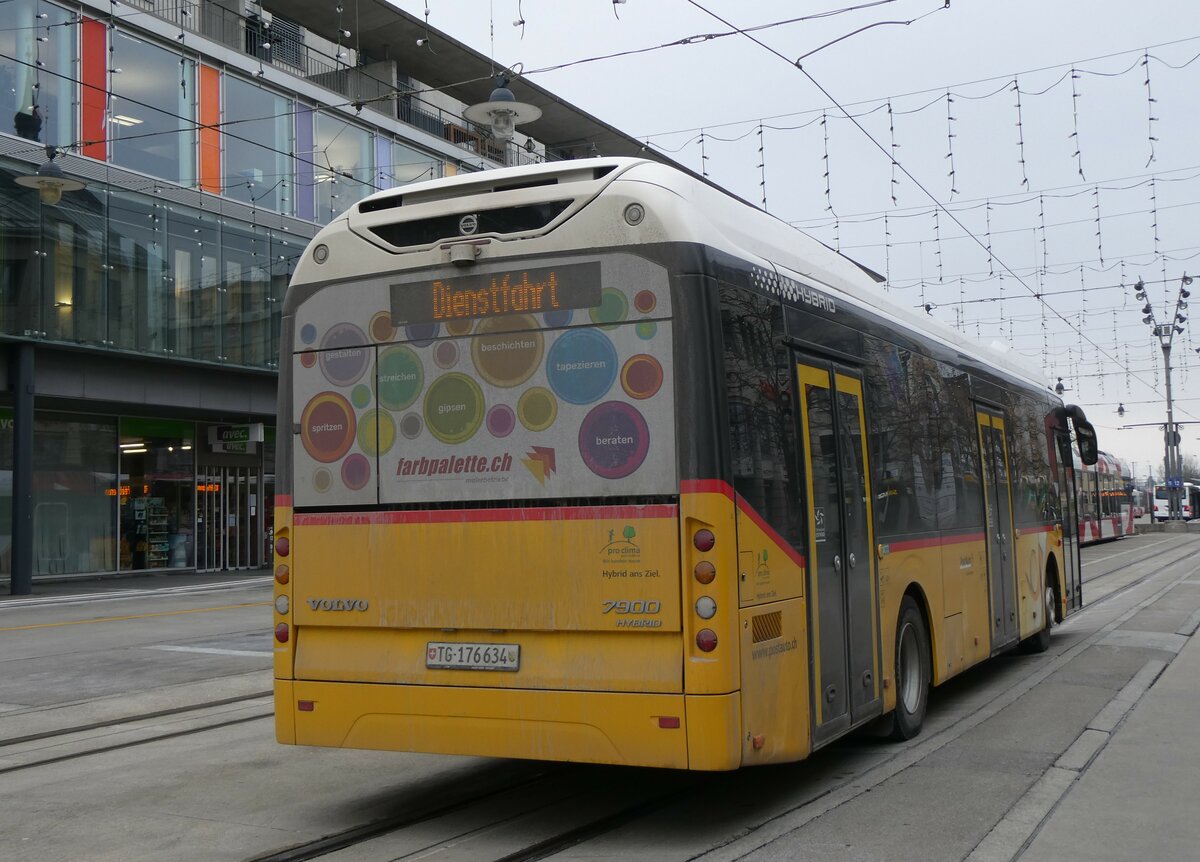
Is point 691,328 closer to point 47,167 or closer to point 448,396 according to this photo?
point 448,396

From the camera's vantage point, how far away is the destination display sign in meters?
6.02

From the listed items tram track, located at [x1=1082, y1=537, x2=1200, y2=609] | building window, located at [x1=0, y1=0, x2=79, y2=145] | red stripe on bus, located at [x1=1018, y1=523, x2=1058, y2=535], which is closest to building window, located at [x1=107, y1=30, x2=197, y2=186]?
building window, located at [x1=0, y1=0, x2=79, y2=145]

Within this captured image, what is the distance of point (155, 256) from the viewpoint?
27266mm

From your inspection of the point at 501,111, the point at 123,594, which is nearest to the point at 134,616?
the point at 123,594

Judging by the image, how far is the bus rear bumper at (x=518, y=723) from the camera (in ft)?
18.3

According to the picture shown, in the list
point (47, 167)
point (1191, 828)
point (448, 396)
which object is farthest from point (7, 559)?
point (1191, 828)

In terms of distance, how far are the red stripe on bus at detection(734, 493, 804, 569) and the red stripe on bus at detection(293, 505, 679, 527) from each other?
347mm

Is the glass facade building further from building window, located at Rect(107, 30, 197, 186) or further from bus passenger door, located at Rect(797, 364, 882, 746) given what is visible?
bus passenger door, located at Rect(797, 364, 882, 746)

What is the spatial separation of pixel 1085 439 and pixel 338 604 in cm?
1111

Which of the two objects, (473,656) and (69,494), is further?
(69,494)

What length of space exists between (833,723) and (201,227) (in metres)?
25.1

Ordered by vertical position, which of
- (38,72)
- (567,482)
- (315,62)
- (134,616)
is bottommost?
(134,616)

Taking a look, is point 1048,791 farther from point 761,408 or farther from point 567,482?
point 567,482

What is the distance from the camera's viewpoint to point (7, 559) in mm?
26984
